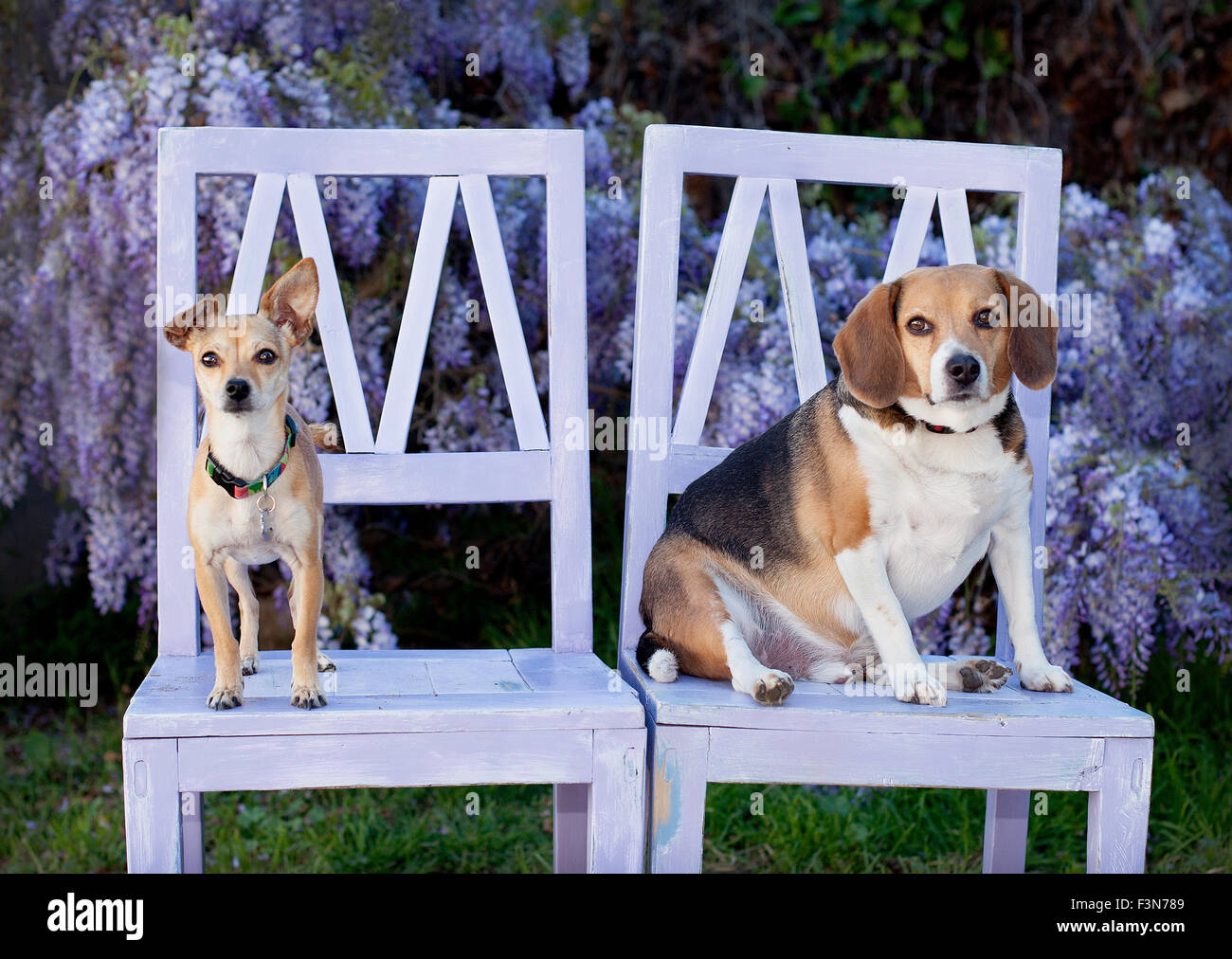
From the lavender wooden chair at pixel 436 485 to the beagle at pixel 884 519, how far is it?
Result: 0.24 m

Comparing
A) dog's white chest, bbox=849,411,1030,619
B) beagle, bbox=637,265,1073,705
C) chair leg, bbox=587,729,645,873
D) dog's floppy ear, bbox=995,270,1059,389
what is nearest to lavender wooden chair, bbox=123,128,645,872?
chair leg, bbox=587,729,645,873

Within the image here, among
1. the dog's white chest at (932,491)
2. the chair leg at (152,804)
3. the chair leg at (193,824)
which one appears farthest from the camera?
the chair leg at (193,824)

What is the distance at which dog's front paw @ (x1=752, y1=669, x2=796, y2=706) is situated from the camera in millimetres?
2037

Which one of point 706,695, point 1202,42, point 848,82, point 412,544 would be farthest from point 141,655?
point 1202,42

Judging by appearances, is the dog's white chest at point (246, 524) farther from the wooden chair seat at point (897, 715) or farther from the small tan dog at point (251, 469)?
the wooden chair seat at point (897, 715)

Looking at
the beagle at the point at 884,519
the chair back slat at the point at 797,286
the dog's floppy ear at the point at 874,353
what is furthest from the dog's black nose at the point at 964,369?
the chair back slat at the point at 797,286

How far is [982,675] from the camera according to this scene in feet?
7.26

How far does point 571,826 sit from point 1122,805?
1.11 m

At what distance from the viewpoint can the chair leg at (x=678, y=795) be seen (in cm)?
203

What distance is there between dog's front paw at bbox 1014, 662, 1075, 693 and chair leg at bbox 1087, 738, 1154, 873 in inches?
7.3


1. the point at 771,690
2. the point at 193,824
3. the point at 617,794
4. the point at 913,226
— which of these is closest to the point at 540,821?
the point at 193,824

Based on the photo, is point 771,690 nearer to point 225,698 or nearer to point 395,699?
point 395,699
